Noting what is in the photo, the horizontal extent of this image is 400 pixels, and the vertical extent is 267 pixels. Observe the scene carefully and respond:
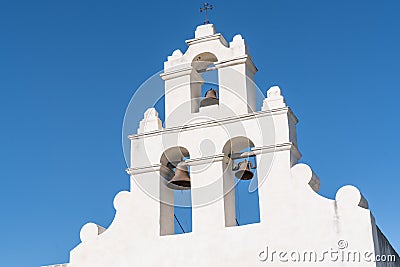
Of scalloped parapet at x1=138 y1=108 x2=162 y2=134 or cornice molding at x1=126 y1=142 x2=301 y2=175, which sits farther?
scalloped parapet at x1=138 y1=108 x2=162 y2=134

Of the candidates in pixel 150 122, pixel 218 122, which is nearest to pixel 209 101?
pixel 218 122

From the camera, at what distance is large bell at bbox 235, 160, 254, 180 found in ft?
34.9

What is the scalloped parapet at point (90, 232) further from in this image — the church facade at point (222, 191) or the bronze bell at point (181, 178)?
the bronze bell at point (181, 178)

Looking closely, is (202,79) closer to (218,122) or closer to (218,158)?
(218,122)

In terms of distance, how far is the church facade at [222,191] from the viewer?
370 inches

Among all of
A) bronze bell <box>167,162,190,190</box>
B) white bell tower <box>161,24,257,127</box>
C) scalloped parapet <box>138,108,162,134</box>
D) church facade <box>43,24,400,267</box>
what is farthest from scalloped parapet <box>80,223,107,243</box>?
white bell tower <box>161,24,257,127</box>

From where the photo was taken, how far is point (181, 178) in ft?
35.2

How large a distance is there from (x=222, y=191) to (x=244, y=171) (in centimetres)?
60

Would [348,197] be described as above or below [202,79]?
below

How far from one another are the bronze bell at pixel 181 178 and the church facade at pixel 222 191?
2 cm

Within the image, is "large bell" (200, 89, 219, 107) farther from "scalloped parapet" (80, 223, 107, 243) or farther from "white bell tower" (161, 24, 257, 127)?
"scalloped parapet" (80, 223, 107, 243)

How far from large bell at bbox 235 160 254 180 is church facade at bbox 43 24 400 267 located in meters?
0.02

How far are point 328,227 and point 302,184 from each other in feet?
2.49

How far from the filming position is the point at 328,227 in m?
9.34
